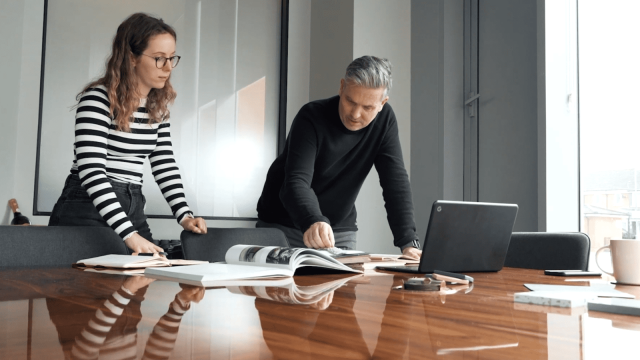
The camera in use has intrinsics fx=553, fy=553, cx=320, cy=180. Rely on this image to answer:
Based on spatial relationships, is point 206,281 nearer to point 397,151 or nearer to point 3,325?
point 3,325

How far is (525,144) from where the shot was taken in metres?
2.90

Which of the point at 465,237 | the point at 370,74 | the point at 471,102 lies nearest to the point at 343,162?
the point at 370,74

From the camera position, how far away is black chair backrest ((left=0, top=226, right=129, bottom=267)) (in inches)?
55.1

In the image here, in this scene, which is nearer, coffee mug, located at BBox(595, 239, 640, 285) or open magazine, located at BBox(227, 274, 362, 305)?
open magazine, located at BBox(227, 274, 362, 305)

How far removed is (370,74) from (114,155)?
0.92 meters

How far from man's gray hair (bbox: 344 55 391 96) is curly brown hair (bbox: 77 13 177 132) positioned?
67cm

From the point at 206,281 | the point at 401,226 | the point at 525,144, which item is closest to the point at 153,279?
the point at 206,281

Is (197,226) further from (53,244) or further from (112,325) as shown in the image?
(112,325)

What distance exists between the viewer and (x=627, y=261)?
3.96 feet

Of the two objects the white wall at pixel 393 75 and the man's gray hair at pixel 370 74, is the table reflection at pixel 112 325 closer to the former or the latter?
the man's gray hair at pixel 370 74

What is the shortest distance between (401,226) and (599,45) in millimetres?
1396

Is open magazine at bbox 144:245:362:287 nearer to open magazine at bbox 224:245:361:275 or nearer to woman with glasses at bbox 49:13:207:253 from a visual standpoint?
open magazine at bbox 224:245:361:275

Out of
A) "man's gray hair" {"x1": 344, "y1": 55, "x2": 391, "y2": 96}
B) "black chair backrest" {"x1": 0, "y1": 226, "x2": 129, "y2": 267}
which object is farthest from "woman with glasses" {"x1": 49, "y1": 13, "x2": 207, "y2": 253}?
"man's gray hair" {"x1": 344, "y1": 55, "x2": 391, "y2": 96}

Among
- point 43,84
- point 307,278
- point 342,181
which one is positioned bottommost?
point 307,278
